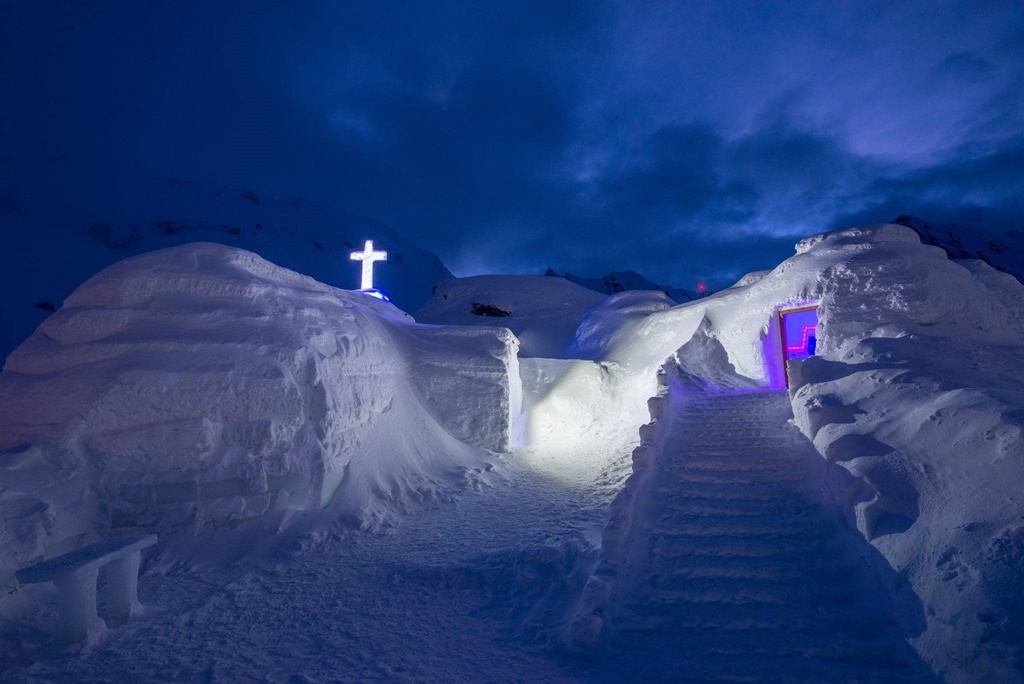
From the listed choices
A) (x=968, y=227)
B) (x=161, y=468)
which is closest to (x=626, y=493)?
(x=161, y=468)

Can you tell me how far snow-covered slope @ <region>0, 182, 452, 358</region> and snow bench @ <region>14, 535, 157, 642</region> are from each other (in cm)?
3757

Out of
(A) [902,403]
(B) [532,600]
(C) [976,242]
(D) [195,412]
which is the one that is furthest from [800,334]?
(C) [976,242]

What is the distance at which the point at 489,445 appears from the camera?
1134cm

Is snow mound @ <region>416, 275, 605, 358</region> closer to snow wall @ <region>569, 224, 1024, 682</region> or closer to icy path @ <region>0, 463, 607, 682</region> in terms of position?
snow wall @ <region>569, 224, 1024, 682</region>

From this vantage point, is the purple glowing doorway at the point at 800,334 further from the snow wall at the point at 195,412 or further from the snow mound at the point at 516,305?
the snow wall at the point at 195,412

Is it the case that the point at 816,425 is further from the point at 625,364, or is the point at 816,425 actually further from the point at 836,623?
the point at 625,364

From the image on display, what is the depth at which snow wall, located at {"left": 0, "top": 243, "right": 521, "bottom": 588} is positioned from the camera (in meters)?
6.51

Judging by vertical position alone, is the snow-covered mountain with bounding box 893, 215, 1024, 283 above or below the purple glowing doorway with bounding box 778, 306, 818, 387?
above

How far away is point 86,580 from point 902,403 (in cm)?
883

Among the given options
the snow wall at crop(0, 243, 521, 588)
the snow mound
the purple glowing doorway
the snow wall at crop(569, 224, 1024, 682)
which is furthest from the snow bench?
the snow mound

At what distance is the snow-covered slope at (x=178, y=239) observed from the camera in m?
36.9

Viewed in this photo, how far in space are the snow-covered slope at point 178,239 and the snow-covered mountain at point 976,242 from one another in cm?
6182

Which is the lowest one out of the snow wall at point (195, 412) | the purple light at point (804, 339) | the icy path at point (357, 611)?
the icy path at point (357, 611)

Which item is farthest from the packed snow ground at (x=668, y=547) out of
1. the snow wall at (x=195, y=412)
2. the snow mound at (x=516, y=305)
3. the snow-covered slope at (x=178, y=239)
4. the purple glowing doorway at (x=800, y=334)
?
the snow-covered slope at (x=178, y=239)
